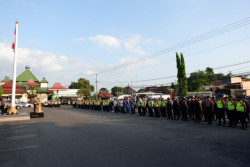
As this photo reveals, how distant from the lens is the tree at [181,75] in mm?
43656

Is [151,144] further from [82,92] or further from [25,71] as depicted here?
[25,71]

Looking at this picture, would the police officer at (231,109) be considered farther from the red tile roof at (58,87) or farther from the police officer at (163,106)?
the red tile roof at (58,87)

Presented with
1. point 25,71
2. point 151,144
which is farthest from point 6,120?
point 25,71

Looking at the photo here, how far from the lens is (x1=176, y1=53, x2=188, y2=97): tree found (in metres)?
43.7

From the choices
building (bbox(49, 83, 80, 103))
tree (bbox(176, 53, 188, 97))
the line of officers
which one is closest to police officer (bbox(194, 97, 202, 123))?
the line of officers

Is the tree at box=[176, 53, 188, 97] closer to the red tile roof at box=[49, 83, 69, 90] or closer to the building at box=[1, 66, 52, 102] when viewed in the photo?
the red tile roof at box=[49, 83, 69, 90]

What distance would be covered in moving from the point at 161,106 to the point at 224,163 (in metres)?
→ 12.7

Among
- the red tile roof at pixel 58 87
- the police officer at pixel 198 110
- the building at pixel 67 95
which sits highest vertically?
the red tile roof at pixel 58 87

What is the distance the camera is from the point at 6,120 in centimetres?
1594

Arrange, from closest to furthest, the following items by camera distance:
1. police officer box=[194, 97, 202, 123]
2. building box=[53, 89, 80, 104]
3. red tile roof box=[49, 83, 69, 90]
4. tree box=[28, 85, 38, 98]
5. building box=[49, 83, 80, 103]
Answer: police officer box=[194, 97, 202, 123]
tree box=[28, 85, 38, 98]
red tile roof box=[49, 83, 69, 90]
building box=[49, 83, 80, 103]
building box=[53, 89, 80, 104]

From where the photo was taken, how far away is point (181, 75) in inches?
1735

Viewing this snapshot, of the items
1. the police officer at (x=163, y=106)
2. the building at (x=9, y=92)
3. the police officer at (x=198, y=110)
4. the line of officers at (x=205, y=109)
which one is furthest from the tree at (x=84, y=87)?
the police officer at (x=198, y=110)

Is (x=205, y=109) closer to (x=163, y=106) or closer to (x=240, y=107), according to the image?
(x=240, y=107)

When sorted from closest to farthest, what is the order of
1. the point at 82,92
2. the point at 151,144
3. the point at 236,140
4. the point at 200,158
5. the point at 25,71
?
the point at 200,158 < the point at 151,144 < the point at 236,140 < the point at 82,92 < the point at 25,71
